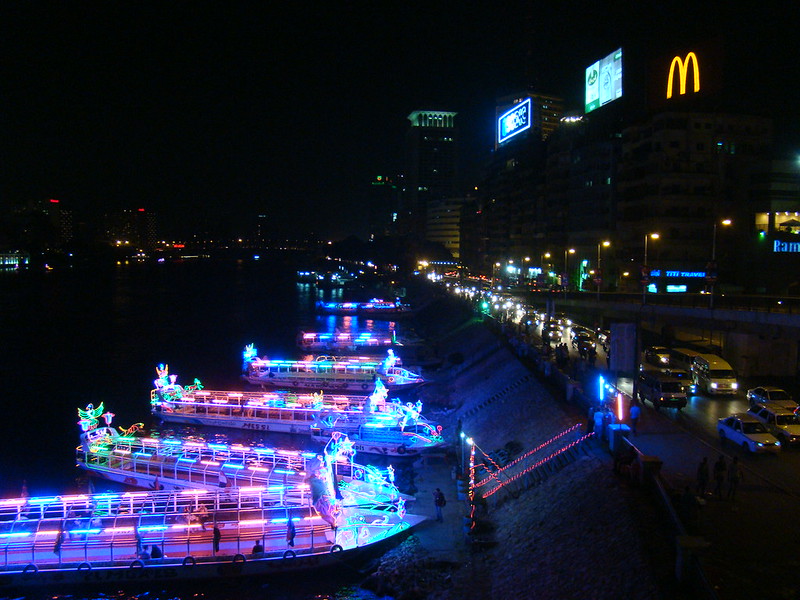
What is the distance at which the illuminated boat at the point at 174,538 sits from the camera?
2002cm

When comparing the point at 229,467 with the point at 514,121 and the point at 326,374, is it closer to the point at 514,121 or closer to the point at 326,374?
the point at 326,374

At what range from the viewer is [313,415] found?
3644 centimetres

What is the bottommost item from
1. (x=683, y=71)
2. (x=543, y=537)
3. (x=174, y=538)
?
(x=174, y=538)

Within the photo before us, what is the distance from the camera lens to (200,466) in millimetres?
26547

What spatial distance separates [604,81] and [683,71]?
52.1 feet

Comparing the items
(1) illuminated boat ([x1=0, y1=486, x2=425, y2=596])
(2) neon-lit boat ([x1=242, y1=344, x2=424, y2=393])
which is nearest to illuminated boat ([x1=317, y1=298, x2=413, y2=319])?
(2) neon-lit boat ([x1=242, y1=344, x2=424, y2=393])

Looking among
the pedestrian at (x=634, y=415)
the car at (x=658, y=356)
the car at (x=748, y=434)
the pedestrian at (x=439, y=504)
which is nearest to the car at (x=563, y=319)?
the car at (x=658, y=356)

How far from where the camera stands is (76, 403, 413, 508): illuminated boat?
917 inches

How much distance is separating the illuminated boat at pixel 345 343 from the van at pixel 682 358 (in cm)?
3804

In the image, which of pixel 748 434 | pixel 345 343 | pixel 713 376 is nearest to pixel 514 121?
pixel 345 343

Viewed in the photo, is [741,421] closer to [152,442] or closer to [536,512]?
[536,512]

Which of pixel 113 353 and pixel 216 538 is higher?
pixel 216 538

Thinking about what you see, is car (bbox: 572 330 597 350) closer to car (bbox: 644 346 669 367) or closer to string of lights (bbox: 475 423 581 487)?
car (bbox: 644 346 669 367)

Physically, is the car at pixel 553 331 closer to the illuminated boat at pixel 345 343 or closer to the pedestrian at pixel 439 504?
the pedestrian at pixel 439 504
